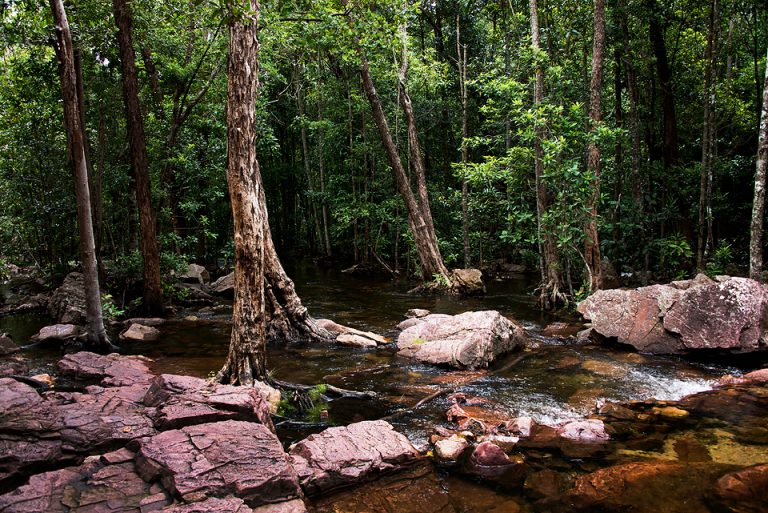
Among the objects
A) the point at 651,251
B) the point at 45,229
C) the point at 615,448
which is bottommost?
the point at 615,448

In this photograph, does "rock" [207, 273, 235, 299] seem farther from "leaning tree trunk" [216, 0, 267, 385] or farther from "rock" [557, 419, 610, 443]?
"rock" [557, 419, 610, 443]

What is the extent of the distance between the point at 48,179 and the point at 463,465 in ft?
53.4

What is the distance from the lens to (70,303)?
42.3ft

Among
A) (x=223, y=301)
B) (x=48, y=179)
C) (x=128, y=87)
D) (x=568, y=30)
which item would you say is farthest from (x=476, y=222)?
(x=48, y=179)

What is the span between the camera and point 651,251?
14734mm

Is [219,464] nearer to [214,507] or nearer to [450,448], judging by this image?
[214,507]

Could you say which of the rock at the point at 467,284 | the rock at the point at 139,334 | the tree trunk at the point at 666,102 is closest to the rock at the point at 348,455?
the rock at the point at 139,334

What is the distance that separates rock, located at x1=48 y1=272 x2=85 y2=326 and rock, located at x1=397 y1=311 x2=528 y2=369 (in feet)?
28.0

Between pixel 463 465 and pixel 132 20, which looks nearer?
pixel 463 465

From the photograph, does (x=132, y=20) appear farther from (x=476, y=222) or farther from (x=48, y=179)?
(x=476, y=222)

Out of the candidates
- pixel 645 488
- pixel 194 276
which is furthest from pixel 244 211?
pixel 194 276

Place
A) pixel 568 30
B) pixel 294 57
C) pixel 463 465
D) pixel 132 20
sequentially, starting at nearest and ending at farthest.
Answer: pixel 463 465, pixel 132 20, pixel 568 30, pixel 294 57

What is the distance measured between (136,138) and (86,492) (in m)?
10.1

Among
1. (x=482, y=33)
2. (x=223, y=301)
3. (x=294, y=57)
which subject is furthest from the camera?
(x=482, y=33)
